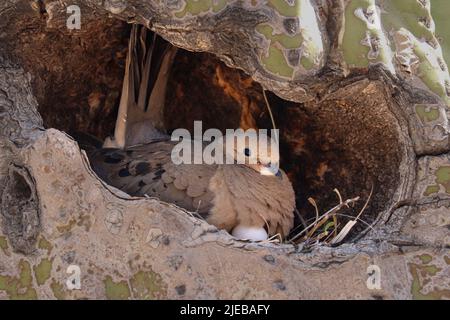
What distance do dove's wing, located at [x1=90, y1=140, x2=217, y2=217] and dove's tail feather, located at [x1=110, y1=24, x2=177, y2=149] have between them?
20cm

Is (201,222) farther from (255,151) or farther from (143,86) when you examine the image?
(143,86)

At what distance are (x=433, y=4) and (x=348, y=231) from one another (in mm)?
1244

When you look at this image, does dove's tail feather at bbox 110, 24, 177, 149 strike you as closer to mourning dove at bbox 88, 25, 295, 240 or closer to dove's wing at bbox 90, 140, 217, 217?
mourning dove at bbox 88, 25, 295, 240

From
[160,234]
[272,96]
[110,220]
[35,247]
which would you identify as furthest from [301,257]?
[272,96]

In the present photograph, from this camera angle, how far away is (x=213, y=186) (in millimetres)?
3414

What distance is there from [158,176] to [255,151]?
0.48m

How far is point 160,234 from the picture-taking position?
2758mm

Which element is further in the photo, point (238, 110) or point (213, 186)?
point (238, 110)

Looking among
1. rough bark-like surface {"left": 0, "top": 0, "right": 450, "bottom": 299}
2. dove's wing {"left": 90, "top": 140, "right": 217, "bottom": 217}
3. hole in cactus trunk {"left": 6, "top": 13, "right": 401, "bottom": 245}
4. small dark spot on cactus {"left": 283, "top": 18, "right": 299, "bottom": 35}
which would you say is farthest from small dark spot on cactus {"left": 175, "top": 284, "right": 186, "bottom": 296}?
small dark spot on cactus {"left": 283, "top": 18, "right": 299, "bottom": 35}

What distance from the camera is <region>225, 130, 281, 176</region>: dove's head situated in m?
3.55

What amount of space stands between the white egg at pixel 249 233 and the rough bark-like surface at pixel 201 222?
0.49m

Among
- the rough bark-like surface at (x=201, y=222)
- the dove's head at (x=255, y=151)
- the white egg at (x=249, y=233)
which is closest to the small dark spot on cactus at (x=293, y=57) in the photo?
the rough bark-like surface at (x=201, y=222)

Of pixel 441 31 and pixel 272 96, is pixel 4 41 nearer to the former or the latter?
pixel 272 96

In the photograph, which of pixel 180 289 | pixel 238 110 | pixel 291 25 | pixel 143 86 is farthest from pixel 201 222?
pixel 238 110
